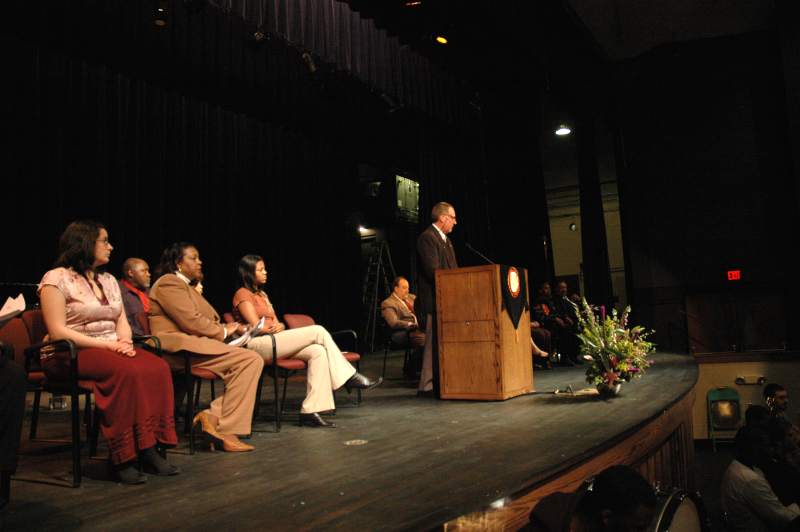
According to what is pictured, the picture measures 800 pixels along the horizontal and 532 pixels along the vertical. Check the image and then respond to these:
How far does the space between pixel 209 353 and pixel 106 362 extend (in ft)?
2.02

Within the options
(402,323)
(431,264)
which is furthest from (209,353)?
(402,323)

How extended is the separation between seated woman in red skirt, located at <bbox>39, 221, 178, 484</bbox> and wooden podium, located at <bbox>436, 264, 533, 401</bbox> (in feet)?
6.65

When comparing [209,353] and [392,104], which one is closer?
[209,353]

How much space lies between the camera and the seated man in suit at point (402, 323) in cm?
564

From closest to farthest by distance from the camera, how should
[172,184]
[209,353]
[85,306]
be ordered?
[85,306]
[209,353]
[172,184]

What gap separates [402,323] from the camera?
5734mm

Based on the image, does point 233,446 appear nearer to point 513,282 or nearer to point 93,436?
point 93,436

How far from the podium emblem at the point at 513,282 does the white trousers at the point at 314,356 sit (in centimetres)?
119

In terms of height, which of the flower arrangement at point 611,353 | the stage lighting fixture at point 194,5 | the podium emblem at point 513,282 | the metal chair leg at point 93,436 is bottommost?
the metal chair leg at point 93,436

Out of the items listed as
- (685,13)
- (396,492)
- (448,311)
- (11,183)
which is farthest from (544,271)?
(396,492)

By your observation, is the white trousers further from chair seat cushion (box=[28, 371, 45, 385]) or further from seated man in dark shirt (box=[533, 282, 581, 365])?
seated man in dark shirt (box=[533, 282, 581, 365])

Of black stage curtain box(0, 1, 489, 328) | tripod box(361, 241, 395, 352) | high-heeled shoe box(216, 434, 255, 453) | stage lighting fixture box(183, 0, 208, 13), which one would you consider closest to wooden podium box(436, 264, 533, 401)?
high-heeled shoe box(216, 434, 255, 453)

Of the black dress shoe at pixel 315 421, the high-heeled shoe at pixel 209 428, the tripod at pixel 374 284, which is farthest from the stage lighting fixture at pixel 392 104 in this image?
the high-heeled shoe at pixel 209 428

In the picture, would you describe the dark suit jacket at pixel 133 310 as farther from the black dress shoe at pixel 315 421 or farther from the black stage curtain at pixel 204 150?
the black stage curtain at pixel 204 150
